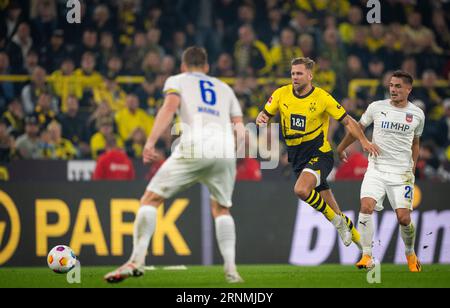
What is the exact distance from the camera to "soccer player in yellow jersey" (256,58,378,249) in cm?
1153

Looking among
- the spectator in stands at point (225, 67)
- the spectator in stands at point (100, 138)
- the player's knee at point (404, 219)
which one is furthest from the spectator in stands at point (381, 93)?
the player's knee at point (404, 219)

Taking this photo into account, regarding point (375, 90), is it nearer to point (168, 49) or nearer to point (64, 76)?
point (168, 49)

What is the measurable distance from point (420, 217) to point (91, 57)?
688 cm

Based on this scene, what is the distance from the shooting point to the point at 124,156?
15.8m

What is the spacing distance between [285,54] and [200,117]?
9.49m

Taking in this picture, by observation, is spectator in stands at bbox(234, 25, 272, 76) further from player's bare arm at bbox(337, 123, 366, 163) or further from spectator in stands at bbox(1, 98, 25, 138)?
player's bare arm at bbox(337, 123, 366, 163)

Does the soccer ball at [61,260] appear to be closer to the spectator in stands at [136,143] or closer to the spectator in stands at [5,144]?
the spectator in stands at [5,144]

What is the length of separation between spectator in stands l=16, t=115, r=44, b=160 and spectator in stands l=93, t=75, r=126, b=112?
5.24 feet

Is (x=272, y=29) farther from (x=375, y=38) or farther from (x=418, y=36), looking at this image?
(x=418, y=36)

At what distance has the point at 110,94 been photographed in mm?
18109

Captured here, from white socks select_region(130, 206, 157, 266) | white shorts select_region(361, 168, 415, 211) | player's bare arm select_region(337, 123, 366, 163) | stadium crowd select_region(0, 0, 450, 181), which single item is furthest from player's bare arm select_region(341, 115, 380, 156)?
stadium crowd select_region(0, 0, 450, 181)

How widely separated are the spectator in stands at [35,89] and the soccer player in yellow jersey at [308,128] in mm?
7019

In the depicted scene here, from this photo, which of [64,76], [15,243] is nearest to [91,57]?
[64,76]

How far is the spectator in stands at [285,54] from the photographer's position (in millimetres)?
18859
